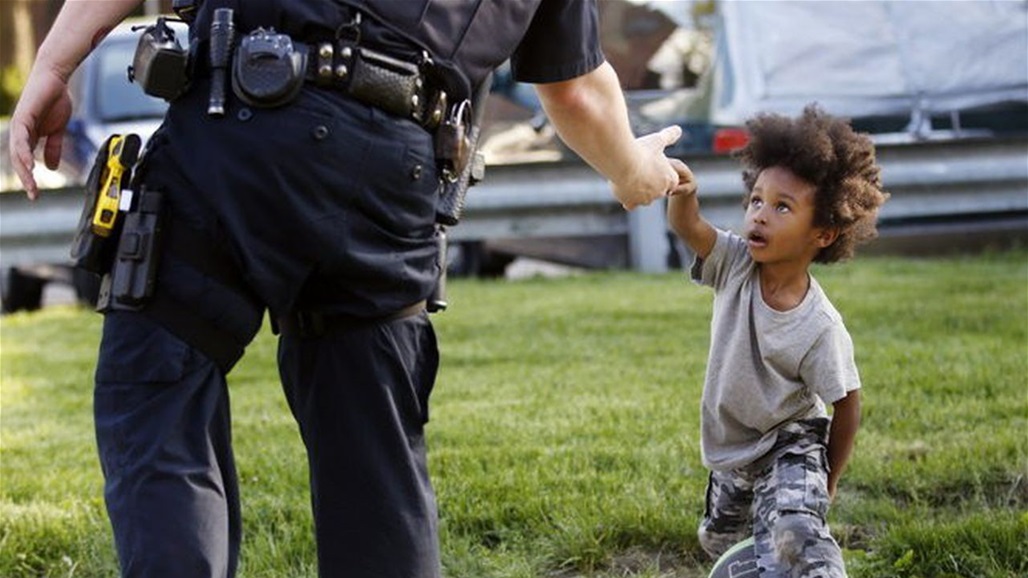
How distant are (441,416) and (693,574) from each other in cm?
198

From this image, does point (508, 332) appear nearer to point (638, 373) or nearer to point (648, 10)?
point (638, 373)

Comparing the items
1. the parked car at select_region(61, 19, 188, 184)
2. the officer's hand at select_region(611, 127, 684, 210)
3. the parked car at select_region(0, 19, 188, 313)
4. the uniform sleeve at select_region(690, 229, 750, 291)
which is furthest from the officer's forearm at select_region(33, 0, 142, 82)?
the parked car at select_region(61, 19, 188, 184)

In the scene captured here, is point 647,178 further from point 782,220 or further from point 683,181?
point 782,220

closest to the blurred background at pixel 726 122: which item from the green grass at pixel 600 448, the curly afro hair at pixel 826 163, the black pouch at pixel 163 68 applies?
the green grass at pixel 600 448

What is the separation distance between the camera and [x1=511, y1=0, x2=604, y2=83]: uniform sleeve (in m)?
3.07

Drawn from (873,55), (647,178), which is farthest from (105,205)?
(873,55)

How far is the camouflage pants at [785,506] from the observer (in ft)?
11.9

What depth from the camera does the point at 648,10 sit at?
45.3 feet

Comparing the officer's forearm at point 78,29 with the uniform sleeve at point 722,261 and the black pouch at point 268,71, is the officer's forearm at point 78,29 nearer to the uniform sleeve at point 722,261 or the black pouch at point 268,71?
the black pouch at point 268,71

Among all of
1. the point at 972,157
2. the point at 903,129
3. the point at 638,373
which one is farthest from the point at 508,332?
the point at 903,129

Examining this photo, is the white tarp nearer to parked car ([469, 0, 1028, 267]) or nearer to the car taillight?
parked car ([469, 0, 1028, 267])

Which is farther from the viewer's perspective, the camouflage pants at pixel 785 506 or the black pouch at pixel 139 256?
the camouflage pants at pixel 785 506

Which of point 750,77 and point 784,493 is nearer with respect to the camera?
point 784,493

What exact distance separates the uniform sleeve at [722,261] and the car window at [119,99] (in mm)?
9951
